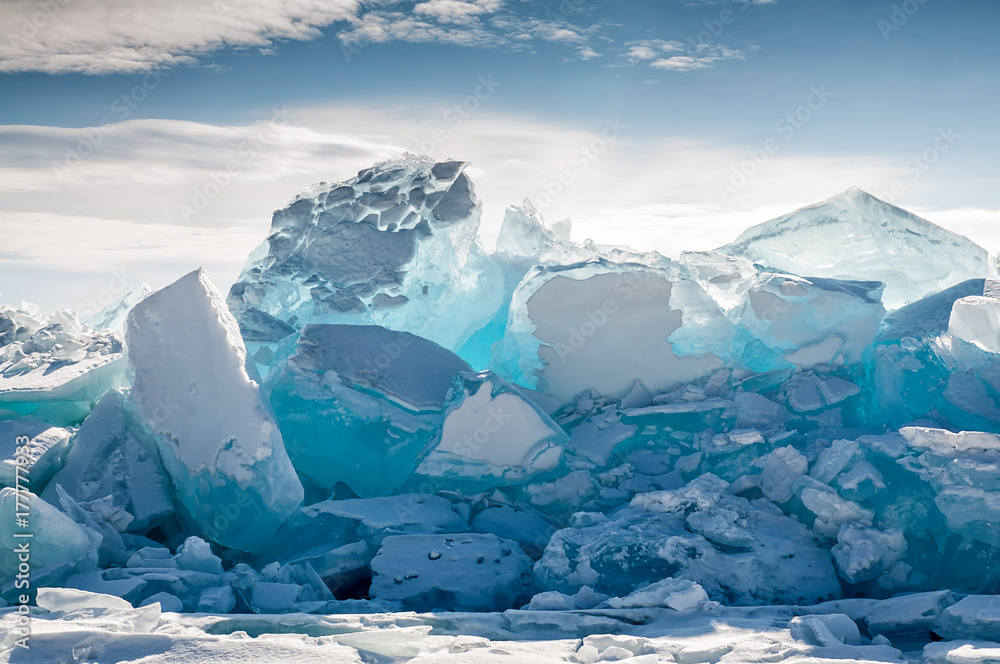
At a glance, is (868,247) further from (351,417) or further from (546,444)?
(351,417)

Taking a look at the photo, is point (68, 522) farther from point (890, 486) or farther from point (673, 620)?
point (890, 486)

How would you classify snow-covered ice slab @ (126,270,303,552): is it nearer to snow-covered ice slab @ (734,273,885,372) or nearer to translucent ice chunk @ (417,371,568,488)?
translucent ice chunk @ (417,371,568,488)

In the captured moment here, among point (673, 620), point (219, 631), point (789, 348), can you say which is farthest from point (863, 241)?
point (219, 631)

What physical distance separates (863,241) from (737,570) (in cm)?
439

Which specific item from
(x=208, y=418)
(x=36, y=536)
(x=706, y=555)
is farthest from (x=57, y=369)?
(x=706, y=555)

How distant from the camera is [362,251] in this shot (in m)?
5.96

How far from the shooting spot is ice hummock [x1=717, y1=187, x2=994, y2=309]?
618cm

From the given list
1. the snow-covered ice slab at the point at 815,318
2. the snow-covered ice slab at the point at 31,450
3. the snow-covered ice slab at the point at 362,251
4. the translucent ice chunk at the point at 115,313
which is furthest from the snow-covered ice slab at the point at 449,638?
the translucent ice chunk at the point at 115,313

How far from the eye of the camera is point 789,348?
5305 millimetres

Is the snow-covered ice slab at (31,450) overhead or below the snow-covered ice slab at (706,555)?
overhead

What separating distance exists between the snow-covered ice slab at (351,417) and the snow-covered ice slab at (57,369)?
1417 mm

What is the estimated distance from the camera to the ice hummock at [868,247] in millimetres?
6184

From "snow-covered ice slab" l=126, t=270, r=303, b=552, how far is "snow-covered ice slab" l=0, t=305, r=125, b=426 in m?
1.18

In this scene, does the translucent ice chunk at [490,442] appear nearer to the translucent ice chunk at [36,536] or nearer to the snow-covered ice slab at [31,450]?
the translucent ice chunk at [36,536]
